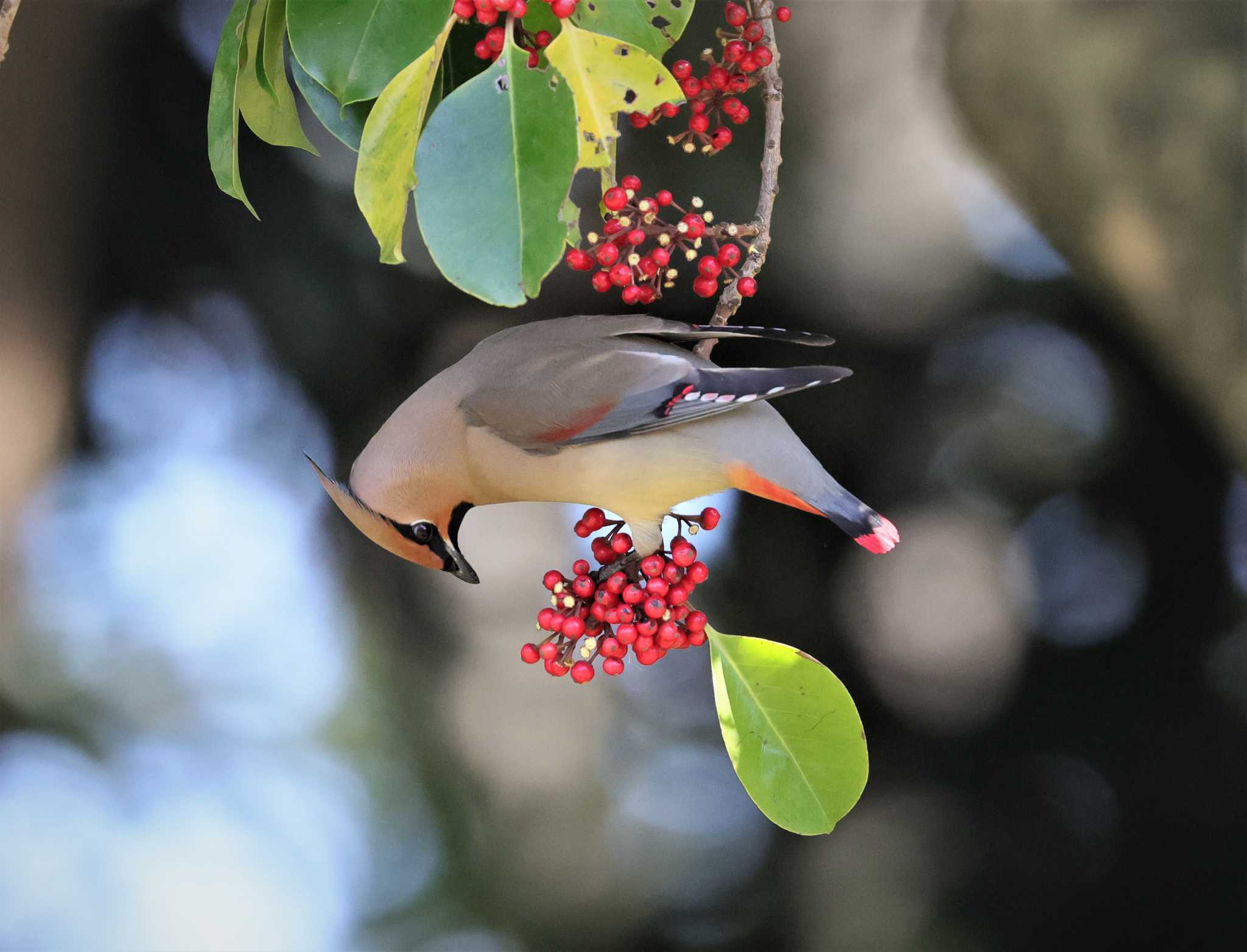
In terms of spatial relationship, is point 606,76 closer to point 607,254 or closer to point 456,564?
point 607,254

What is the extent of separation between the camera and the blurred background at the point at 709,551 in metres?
1.90

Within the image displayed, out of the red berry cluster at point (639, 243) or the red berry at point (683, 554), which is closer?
the red berry cluster at point (639, 243)

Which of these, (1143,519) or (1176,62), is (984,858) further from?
(1176,62)

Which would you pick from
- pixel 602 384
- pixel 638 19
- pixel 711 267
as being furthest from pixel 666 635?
pixel 638 19

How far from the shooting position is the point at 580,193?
1.90 metres

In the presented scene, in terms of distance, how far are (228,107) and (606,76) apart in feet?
1.25

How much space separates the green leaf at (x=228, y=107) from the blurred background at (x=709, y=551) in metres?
0.89

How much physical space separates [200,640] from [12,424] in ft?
1.64

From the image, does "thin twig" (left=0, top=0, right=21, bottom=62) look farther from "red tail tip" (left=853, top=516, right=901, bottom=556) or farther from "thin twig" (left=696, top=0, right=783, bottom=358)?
"red tail tip" (left=853, top=516, right=901, bottom=556)

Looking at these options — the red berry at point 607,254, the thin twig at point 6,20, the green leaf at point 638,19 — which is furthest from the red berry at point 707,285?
the thin twig at point 6,20

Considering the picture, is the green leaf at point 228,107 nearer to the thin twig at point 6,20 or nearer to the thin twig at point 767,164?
the thin twig at point 6,20

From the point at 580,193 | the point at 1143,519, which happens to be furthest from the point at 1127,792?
the point at 580,193

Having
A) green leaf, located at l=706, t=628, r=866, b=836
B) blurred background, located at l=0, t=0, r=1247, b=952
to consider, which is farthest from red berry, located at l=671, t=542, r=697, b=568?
blurred background, located at l=0, t=0, r=1247, b=952

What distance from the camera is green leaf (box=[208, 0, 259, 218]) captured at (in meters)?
1.05
